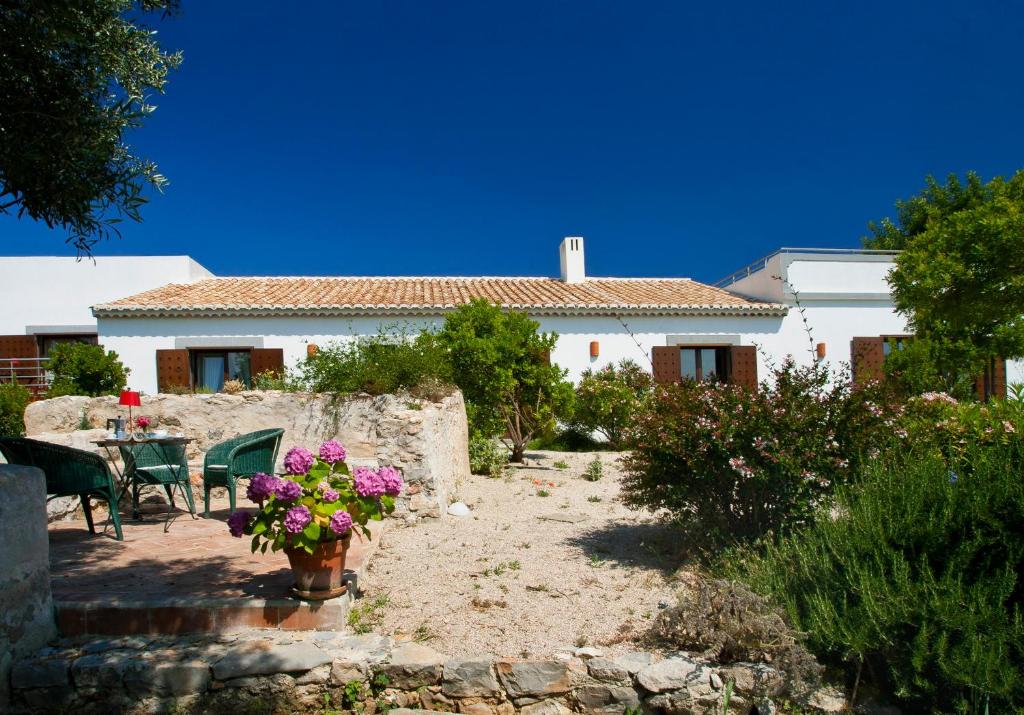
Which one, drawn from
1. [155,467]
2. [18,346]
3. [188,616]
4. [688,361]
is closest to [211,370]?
[18,346]

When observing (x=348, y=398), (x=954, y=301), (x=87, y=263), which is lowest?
(x=348, y=398)

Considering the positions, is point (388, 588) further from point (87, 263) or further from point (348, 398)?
point (87, 263)

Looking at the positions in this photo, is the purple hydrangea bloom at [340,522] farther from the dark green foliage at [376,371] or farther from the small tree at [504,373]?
the small tree at [504,373]

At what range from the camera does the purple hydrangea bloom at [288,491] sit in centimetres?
331

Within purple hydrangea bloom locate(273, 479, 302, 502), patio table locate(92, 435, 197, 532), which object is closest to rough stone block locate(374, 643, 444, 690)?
A: purple hydrangea bloom locate(273, 479, 302, 502)

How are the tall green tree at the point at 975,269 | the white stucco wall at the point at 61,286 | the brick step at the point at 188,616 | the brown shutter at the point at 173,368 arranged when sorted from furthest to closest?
1. the white stucco wall at the point at 61,286
2. the brown shutter at the point at 173,368
3. the tall green tree at the point at 975,269
4. the brick step at the point at 188,616

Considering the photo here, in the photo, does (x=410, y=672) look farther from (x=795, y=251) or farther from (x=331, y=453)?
(x=795, y=251)

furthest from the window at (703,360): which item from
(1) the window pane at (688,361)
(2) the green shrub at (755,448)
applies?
(2) the green shrub at (755,448)

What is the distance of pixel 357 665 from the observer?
3.05 m

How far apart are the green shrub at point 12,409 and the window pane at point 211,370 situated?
128 inches

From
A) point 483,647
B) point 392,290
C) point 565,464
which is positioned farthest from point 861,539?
point 392,290

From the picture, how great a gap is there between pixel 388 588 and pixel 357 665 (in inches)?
47.7

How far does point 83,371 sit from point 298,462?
10.2 metres

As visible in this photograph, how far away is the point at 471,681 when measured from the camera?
3045mm
